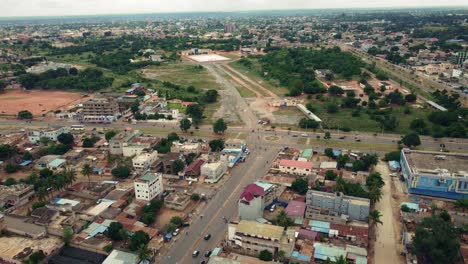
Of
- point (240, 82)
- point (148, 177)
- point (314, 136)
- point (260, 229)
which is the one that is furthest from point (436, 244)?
point (240, 82)

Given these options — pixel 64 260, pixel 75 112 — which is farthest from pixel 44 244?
pixel 75 112

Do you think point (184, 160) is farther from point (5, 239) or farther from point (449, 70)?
point (449, 70)

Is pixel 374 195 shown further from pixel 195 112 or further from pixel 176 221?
pixel 195 112

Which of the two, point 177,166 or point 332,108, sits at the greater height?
point 332,108

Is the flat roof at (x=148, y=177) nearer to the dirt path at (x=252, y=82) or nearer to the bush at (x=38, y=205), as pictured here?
the bush at (x=38, y=205)

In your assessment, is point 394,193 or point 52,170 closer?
point 394,193

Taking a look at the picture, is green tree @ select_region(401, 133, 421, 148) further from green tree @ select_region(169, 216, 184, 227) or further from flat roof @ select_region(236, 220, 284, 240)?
green tree @ select_region(169, 216, 184, 227)

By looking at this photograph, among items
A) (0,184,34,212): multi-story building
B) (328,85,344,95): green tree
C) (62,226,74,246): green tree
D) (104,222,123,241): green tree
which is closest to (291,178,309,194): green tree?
(104,222,123,241): green tree
